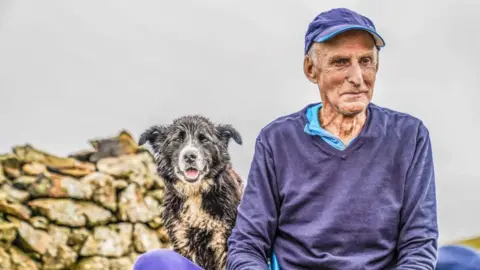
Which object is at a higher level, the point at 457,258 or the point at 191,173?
the point at 191,173

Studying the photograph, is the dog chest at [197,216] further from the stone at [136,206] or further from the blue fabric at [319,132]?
the blue fabric at [319,132]

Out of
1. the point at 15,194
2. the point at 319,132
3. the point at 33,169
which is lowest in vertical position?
the point at 15,194

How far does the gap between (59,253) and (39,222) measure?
29cm

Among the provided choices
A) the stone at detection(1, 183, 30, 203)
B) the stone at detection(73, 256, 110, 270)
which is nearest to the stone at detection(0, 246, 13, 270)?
the stone at detection(1, 183, 30, 203)

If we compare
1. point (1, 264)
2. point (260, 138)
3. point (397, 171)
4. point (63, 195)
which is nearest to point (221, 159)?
point (260, 138)

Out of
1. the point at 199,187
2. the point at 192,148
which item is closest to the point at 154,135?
the point at 192,148

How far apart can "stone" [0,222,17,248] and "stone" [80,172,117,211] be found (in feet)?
2.11

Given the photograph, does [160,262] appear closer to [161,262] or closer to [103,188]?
[161,262]

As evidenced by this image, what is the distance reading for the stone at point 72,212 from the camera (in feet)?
17.6

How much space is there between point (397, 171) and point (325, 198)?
12.2 inches

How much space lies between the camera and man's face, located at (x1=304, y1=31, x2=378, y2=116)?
2.94 metres

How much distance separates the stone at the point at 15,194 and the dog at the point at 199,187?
68.4 inches

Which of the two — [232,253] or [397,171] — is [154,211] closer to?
[232,253]

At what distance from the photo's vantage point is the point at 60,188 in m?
5.41
